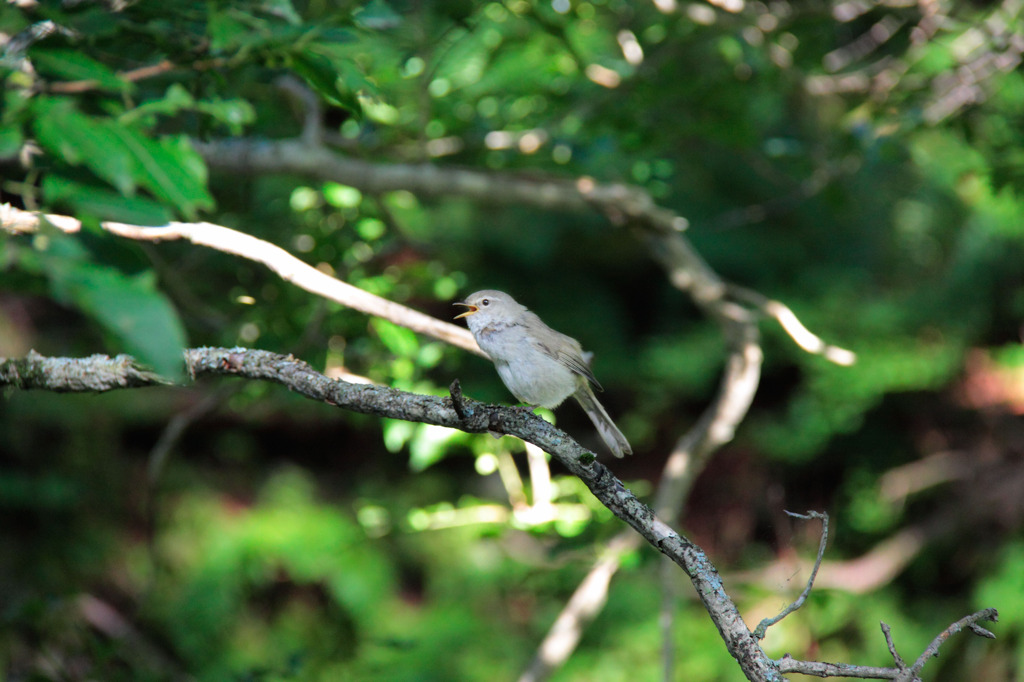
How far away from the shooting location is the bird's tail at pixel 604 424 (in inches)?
115

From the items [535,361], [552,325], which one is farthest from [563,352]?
[552,325]

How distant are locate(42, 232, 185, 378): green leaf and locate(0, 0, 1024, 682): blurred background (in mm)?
474

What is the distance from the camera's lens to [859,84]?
14.6 ft

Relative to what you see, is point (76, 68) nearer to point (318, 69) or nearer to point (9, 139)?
point (9, 139)

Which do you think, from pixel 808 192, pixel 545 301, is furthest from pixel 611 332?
pixel 808 192

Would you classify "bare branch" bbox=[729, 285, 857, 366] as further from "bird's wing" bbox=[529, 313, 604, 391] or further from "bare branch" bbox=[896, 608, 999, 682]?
"bare branch" bbox=[896, 608, 999, 682]

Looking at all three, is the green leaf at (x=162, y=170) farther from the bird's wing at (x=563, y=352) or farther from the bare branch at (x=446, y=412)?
the bird's wing at (x=563, y=352)

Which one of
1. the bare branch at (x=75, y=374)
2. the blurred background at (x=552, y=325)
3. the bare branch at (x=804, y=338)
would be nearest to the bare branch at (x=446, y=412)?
the bare branch at (x=75, y=374)

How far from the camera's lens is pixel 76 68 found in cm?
140

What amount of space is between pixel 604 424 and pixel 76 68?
2289mm

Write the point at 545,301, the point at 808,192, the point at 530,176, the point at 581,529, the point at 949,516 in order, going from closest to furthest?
the point at 581,529 < the point at 530,176 < the point at 808,192 < the point at 949,516 < the point at 545,301

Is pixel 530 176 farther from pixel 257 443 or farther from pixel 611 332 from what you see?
pixel 257 443

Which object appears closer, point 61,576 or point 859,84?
point 859,84

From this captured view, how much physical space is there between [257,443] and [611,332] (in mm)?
3971
